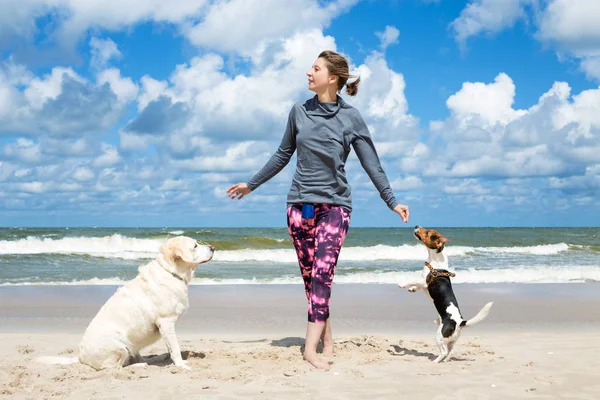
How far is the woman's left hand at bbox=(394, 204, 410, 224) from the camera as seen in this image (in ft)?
16.1

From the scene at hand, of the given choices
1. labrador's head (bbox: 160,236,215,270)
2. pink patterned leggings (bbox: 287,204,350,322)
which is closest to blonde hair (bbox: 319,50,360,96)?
pink patterned leggings (bbox: 287,204,350,322)

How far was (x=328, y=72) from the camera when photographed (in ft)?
16.2

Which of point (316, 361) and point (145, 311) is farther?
point (316, 361)

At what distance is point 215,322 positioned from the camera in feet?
27.1

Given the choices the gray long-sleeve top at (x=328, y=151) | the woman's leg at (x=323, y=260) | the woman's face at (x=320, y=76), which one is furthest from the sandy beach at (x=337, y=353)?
the woman's face at (x=320, y=76)

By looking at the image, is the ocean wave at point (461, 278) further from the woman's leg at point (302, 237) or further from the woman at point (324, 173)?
the woman at point (324, 173)

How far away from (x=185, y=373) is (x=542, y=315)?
604 centimetres

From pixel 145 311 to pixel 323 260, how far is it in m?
1.47

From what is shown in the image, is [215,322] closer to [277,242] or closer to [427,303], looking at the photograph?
[427,303]

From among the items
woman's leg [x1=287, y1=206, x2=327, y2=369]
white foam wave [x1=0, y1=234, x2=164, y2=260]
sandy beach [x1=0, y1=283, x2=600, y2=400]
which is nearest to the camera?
sandy beach [x1=0, y1=283, x2=600, y2=400]

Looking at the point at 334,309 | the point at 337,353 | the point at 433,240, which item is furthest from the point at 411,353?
the point at 334,309

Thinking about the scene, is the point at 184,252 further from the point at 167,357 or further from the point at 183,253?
the point at 167,357

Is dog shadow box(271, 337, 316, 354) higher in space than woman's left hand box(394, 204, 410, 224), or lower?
lower

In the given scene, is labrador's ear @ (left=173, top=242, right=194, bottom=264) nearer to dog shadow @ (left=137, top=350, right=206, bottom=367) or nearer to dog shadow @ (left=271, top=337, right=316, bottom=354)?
dog shadow @ (left=137, top=350, right=206, bottom=367)
